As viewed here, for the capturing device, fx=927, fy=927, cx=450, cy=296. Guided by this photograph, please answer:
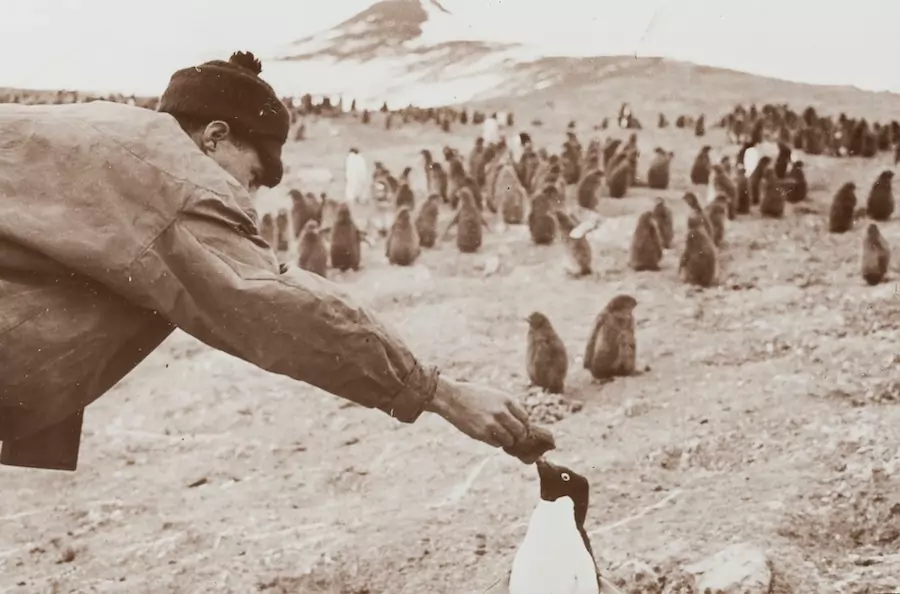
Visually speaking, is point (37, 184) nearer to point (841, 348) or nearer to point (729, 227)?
point (841, 348)

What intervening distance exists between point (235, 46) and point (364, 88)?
0.54 m

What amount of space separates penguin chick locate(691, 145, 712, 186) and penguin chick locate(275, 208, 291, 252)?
1.73 metres

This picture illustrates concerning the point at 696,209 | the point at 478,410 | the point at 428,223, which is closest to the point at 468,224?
the point at 428,223

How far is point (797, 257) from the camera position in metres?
2.96

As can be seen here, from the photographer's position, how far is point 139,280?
4.59ft

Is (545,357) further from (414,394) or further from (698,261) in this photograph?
(414,394)

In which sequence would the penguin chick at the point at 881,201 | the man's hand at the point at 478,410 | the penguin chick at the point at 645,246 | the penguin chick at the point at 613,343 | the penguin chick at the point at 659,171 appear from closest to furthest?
the man's hand at the point at 478,410 → the penguin chick at the point at 613,343 → the penguin chick at the point at 881,201 → the penguin chick at the point at 645,246 → the penguin chick at the point at 659,171

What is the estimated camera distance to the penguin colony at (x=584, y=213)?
2688 mm

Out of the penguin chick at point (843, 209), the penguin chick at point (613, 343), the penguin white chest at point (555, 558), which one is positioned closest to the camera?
the penguin white chest at point (555, 558)

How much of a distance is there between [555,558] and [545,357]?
907 mm

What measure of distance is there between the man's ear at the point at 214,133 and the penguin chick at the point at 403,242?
184 centimetres

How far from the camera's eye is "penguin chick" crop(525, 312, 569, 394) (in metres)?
2.62

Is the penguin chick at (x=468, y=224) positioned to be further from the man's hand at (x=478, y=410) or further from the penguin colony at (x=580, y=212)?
the man's hand at (x=478, y=410)

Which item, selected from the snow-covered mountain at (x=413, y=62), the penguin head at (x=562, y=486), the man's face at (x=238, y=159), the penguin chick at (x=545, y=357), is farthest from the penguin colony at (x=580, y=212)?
the man's face at (x=238, y=159)
